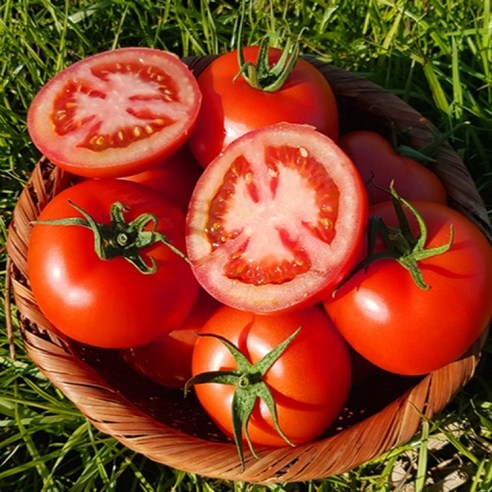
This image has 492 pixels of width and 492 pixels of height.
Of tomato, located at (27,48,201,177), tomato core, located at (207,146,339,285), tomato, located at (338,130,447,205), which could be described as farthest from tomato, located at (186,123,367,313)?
tomato, located at (338,130,447,205)

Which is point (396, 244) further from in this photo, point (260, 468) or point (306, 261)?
point (260, 468)

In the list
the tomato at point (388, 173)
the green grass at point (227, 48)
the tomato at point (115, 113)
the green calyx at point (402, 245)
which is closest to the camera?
the green calyx at point (402, 245)

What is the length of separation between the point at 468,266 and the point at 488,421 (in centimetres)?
56

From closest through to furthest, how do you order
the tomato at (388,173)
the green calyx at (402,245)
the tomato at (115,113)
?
the green calyx at (402,245)
the tomato at (115,113)
the tomato at (388,173)

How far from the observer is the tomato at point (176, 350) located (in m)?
1.48

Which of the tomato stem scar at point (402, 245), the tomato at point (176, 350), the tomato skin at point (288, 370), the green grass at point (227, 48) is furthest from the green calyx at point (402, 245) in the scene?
the green grass at point (227, 48)

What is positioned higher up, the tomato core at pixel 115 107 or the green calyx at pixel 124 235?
the tomato core at pixel 115 107

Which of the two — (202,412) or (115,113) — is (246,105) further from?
(202,412)

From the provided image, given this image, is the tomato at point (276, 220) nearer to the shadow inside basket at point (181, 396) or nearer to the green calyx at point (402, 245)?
the green calyx at point (402, 245)

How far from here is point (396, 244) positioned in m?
1.21

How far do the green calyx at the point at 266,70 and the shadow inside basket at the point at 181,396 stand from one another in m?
0.60

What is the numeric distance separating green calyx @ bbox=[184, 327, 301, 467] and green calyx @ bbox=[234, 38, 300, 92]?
0.47m

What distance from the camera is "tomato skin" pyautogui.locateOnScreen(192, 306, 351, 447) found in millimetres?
1258

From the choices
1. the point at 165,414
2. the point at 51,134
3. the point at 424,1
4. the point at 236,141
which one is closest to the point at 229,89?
the point at 236,141
